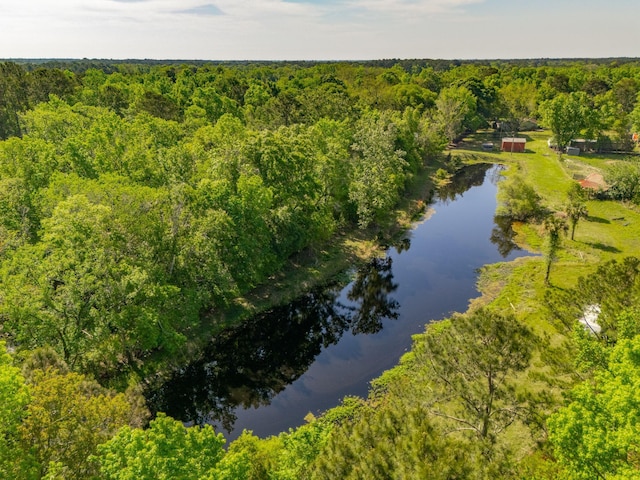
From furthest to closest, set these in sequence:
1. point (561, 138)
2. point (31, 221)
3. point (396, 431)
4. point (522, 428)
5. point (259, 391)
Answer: point (561, 138), point (31, 221), point (259, 391), point (522, 428), point (396, 431)

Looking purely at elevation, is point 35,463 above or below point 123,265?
below

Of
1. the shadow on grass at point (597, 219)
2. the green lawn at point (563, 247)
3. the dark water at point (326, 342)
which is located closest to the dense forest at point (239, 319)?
the green lawn at point (563, 247)

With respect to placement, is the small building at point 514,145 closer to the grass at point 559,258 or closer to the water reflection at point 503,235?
the grass at point 559,258

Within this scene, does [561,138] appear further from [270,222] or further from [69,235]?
[69,235]

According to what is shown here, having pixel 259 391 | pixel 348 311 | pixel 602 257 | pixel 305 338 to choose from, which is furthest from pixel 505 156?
pixel 259 391

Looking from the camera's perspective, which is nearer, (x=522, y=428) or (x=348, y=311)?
(x=522, y=428)

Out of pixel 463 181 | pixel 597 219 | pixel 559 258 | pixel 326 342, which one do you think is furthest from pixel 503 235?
pixel 326 342

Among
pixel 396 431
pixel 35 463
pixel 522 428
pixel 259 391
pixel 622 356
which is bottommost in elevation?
pixel 259 391

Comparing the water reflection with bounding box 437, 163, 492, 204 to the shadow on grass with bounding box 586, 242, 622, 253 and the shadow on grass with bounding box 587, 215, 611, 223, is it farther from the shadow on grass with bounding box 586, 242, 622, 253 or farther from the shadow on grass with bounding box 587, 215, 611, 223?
the shadow on grass with bounding box 586, 242, 622, 253
